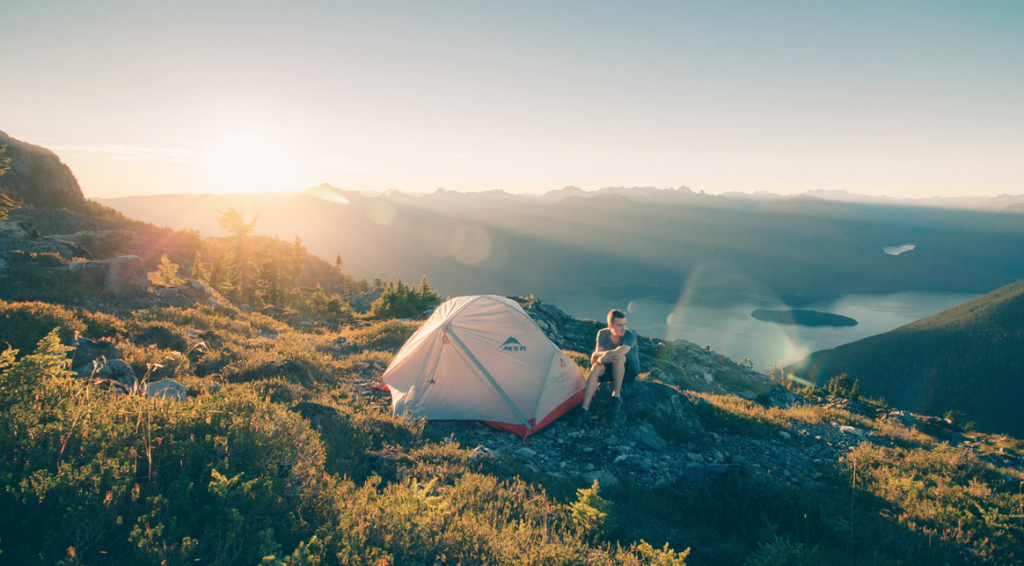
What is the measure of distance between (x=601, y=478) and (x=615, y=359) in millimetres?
2614

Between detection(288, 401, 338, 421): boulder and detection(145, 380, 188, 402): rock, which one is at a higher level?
detection(145, 380, 188, 402): rock

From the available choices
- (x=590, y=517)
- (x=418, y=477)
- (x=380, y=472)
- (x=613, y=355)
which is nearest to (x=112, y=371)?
(x=380, y=472)

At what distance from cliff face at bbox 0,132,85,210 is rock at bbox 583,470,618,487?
51.7 metres

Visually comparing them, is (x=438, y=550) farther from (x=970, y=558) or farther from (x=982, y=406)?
(x=982, y=406)

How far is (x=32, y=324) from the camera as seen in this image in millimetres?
7895

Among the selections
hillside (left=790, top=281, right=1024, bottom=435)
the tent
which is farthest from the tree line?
hillside (left=790, top=281, right=1024, bottom=435)

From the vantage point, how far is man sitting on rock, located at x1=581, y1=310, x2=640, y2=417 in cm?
855

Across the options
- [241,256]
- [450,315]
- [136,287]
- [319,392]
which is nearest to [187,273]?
[241,256]

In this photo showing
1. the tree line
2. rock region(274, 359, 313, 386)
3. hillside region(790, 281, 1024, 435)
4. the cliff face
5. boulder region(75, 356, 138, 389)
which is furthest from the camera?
hillside region(790, 281, 1024, 435)

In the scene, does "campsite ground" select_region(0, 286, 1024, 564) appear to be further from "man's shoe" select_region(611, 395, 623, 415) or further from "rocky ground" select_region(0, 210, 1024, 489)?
"man's shoe" select_region(611, 395, 623, 415)

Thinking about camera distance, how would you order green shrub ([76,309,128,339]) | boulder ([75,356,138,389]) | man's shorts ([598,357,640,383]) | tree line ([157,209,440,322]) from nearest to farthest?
boulder ([75,356,138,389]) → green shrub ([76,309,128,339]) → man's shorts ([598,357,640,383]) → tree line ([157,209,440,322])

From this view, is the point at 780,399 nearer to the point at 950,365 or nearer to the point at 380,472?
the point at 380,472

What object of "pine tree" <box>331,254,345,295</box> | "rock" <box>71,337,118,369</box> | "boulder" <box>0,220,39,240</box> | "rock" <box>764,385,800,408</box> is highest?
"boulder" <box>0,220,39,240</box>

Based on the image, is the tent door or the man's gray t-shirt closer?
the tent door
